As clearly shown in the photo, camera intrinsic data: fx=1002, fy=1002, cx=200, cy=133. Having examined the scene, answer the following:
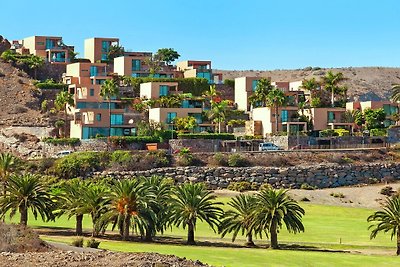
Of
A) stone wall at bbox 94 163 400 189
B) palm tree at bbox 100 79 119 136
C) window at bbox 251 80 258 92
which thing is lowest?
stone wall at bbox 94 163 400 189

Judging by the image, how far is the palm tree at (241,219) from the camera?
82188 mm

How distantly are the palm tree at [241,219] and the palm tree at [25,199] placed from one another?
14.7m

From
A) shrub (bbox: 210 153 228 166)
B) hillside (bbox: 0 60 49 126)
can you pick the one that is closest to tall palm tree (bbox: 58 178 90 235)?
shrub (bbox: 210 153 228 166)

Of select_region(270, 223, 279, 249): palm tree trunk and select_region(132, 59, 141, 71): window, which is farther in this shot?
select_region(132, 59, 141, 71): window

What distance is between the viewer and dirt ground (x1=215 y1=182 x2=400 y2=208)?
405 feet

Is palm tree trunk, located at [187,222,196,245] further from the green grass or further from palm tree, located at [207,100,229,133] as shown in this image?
palm tree, located at [207,100,229,133]

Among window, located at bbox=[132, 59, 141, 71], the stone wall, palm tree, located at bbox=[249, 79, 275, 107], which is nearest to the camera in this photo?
the stone wall

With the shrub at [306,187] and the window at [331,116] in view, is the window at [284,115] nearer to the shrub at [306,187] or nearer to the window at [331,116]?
the window at [331,116]

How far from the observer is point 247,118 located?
157 metres

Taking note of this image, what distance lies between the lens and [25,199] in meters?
82.1

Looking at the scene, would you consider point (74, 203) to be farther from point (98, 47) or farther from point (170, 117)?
point (98, 47)

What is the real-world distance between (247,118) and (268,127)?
30.8 feet

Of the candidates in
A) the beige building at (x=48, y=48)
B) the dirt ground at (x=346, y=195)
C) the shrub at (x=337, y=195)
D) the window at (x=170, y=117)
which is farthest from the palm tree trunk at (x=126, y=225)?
the beige building at (x=48, y=48)

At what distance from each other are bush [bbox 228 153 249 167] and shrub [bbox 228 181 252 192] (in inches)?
151
